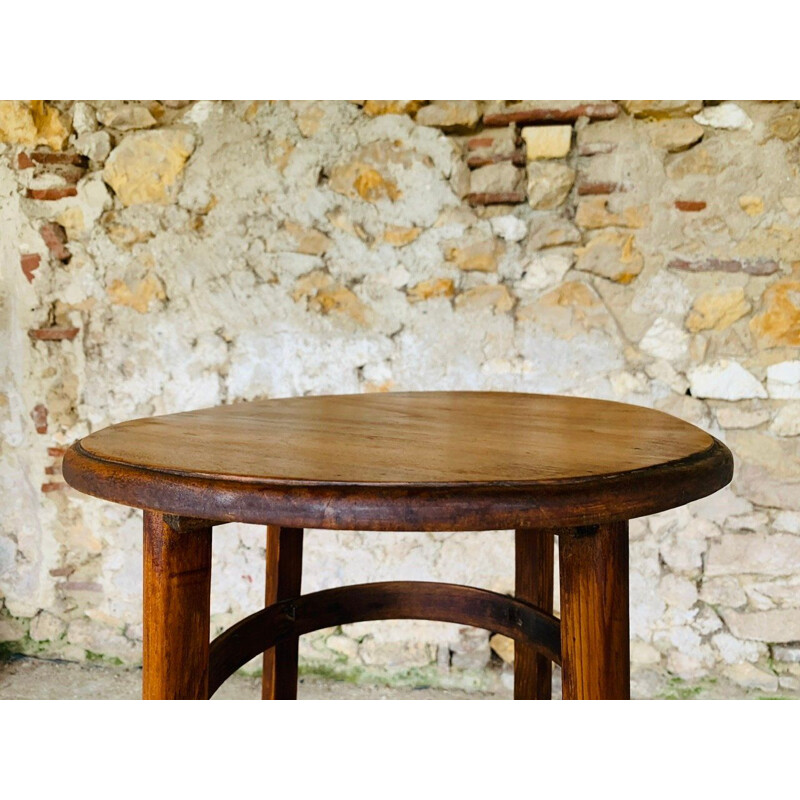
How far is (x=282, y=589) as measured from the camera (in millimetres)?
1404

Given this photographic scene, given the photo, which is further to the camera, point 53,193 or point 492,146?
point 53,193

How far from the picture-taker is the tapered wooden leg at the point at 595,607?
2.94 feet

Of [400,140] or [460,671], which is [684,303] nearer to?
[400,140]

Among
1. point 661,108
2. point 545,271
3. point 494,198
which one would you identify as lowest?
point 545,271

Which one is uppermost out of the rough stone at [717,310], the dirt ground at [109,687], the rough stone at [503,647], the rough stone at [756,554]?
the rough stone at [717,310]

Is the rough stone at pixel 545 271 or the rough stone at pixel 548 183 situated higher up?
the rough stone at pixel 548 183

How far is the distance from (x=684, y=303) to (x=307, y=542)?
4.73 ft

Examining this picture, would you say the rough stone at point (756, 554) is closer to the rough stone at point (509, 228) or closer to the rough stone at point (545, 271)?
the rough stone at point (545, 271)

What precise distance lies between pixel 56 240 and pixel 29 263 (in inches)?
4.9

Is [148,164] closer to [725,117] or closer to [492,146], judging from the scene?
[492,146]

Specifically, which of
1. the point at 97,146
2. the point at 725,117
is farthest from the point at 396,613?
the point at 97,146

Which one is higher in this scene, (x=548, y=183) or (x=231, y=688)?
(x=548, y=183)

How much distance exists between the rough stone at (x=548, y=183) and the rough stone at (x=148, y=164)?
1142 mm

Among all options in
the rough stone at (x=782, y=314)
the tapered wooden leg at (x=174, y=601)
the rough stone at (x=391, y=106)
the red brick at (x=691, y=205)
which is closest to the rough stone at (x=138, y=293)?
the rough stone at (x=391, y=106)
